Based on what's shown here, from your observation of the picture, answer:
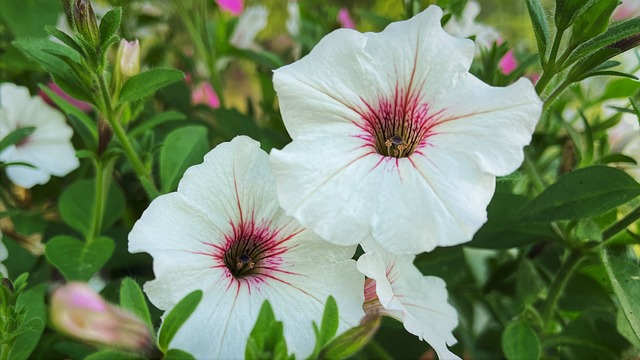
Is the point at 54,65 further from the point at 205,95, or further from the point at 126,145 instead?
the point at 205,95

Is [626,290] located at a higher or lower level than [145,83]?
lower

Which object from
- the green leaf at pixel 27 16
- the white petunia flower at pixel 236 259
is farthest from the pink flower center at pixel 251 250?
the green leaf at pixel 27 16

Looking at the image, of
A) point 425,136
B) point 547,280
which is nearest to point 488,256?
point 547,280

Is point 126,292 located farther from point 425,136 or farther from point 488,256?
point 488,256

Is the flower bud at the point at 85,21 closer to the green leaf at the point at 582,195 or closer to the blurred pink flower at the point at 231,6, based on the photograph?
the green leaf at the point at 582,195

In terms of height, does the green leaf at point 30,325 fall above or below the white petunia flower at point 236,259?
below

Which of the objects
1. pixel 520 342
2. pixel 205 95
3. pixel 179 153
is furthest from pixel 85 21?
pixel 205 95

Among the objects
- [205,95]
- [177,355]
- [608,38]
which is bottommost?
[205,95]
